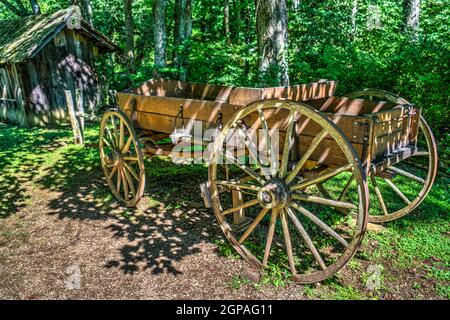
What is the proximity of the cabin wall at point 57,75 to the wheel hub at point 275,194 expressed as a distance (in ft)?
41.0

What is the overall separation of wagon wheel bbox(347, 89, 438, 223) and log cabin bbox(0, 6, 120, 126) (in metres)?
11.7

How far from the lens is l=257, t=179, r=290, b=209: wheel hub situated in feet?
10.8

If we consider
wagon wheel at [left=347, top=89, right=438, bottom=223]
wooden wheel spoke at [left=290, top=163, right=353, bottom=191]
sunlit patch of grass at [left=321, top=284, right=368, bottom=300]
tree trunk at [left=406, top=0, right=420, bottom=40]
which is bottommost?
sunlit patch of grass at [left=321, top=284, right=368, bottom=300]

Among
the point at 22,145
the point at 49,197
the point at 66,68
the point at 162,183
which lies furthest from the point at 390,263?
the point at 66,68

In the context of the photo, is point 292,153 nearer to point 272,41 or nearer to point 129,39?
point 272,41

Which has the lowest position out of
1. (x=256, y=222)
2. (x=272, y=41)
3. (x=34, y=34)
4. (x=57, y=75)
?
(x=256, y=222)

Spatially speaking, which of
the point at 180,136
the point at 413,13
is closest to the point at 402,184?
the point at 180,136

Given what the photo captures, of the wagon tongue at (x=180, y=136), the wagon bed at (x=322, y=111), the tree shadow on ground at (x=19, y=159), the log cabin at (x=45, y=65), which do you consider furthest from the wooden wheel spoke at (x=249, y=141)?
the log cabin at (x=45, y=65)

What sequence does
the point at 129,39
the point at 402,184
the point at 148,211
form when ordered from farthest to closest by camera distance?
1. the point at 129,39
2. the point at 402,184
3. the point at 148,211

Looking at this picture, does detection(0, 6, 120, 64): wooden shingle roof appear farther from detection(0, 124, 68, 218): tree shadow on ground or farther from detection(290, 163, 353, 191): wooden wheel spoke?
detection(290, 163, 353, 191): wooden wheel spoke

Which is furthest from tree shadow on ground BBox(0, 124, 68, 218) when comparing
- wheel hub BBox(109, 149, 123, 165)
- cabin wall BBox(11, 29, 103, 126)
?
wheel hub BBox(109, 149, 123, 165)

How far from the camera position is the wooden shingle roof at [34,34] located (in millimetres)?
12203

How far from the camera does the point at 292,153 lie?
3477 millimetres

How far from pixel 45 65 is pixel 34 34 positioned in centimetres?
121
